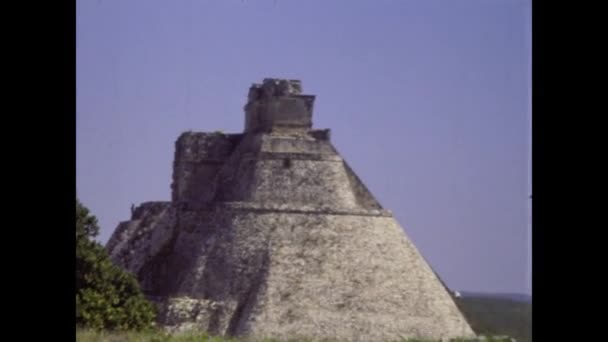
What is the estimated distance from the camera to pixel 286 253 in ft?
125

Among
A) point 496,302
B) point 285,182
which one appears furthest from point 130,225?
point 496,302

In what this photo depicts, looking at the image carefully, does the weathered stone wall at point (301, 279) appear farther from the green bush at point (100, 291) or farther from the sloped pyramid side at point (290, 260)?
the green bush at point (100, 291)

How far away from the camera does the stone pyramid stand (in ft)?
121

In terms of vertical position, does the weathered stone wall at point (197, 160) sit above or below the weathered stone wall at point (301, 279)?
above

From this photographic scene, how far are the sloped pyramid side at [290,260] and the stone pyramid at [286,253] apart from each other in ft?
0.14

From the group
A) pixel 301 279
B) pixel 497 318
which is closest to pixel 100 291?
pixel 301 279

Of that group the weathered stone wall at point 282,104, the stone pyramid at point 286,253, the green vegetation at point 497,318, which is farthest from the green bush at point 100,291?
the green vegetation at point 497,318

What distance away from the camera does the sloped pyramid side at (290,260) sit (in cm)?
3694

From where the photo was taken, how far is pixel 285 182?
39625 mm

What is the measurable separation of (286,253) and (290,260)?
0.94 ft

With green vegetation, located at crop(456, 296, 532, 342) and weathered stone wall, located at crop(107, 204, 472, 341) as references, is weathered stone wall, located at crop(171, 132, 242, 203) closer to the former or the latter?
weathered stone wall, located at crop(107, 204, 472, 341)
